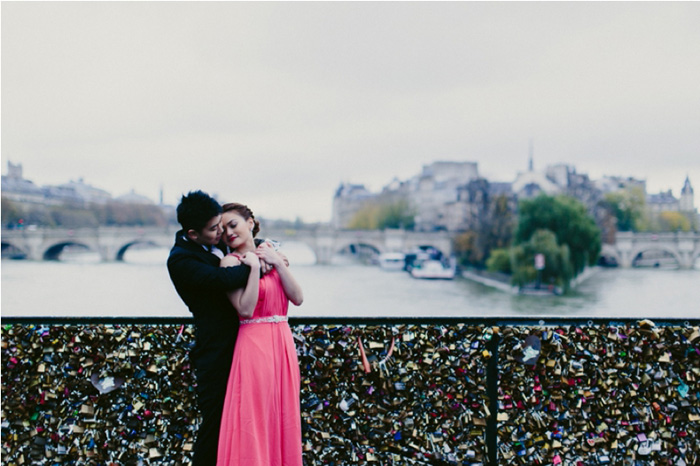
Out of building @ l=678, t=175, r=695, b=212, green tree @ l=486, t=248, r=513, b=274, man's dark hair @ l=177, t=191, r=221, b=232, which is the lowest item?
green tree @ l=486, t=248, r=513, b=274

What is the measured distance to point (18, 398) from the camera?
232 centimetres

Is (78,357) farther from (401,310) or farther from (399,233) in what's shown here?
(399,233)

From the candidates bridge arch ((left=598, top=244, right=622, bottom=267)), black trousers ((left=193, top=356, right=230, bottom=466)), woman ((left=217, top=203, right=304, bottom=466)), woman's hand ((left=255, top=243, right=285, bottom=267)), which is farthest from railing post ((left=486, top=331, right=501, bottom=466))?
bridge arch ((left=598, top=244, right=622, bottom=267))

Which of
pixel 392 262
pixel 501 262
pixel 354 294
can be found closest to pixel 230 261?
pixel 354 294

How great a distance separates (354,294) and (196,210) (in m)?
33.0

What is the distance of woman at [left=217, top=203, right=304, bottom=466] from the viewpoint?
5.87 ft

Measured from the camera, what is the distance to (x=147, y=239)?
3762 centimetres

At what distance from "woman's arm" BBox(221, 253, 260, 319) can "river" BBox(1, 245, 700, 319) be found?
23.7 metres

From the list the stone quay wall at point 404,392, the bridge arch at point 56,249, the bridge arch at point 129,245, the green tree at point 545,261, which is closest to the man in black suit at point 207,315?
the stone quay wall at point 404,392

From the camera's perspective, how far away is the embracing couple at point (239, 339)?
70.2 inches

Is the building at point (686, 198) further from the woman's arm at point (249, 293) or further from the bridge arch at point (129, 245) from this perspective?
the woman's arm at point (249, 293)

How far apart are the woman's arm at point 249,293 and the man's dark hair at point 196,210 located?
178 millimetres

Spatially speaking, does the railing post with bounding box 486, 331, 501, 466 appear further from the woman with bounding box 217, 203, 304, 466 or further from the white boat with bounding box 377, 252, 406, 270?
the white boat with bounding box 377, 252, 406, 270

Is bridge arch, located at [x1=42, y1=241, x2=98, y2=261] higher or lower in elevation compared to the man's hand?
lower
